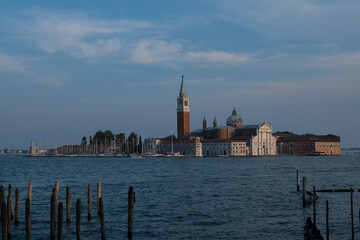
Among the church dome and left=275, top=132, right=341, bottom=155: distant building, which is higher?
the church dome

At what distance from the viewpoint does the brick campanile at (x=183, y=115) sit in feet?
377

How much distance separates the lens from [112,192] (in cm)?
2669

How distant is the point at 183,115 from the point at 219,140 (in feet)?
38.5

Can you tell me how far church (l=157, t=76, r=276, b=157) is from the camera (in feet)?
354

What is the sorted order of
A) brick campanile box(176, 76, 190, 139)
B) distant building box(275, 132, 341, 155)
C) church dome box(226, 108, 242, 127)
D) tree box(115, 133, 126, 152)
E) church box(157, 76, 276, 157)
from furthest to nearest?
tree box(115, 133, 126, 152) < church dome box(226, 108, 242, 127) < distant building box(275, 132, 341, 155) < brick campanile box(176, 76, 190, 139) < church box(157, 76, 276, 157)

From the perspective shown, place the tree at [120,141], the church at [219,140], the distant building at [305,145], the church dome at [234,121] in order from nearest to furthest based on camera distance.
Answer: the church at [219,140] < the distant building at [305,145] < the church dome at [234,121] < the tree at [120,141]

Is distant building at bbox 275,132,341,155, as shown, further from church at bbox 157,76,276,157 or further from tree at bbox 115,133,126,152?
tree at bbox 115,133,126,152

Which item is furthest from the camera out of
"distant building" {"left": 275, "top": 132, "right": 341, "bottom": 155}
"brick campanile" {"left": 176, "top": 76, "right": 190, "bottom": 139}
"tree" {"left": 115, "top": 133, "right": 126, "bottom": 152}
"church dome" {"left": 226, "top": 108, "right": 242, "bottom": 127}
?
"tree" {"left": 115, "top": 133, "right": 126, "bottom": 152}

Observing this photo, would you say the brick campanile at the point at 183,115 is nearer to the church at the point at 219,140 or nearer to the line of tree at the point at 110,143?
the church at the point at 219,140

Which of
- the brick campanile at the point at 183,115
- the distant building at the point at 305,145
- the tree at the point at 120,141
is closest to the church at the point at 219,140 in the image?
the brick campanile at the point at 183,115

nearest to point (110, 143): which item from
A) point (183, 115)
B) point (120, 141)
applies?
point (120, 141)

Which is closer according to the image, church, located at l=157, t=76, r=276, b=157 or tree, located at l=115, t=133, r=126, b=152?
church, located at l=157, t=76, r=276, b=157

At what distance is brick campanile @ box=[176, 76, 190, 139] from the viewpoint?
114938mm

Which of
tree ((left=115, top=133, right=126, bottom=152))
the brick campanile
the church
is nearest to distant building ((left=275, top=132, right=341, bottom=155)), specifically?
the church
